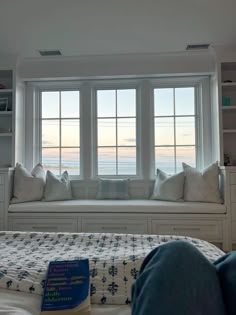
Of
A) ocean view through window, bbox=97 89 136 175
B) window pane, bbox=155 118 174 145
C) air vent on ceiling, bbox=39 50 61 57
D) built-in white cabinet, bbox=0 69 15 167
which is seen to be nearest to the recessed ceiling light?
air vent on ceiling, bbox=39 50 61 57

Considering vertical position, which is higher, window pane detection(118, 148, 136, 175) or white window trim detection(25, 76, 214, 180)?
white window trim detection(25, 76, 214, 180)

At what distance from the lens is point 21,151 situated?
13.3ft

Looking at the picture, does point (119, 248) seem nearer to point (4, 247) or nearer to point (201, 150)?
point (4, 247)

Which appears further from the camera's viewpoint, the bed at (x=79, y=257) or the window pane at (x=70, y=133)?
the window pane at (x=70, y=133)

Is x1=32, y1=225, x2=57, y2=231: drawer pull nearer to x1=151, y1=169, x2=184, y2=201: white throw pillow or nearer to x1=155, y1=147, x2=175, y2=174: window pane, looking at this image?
x1=151, y1=169, x2=184, y2=201: white throw pillow

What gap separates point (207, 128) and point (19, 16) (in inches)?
105

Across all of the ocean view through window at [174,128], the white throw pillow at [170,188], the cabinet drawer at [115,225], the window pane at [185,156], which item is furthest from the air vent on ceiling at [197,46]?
the cabinet drawer at [115,225]

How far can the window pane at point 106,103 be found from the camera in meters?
4.14

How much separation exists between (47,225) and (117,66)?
2220 mm

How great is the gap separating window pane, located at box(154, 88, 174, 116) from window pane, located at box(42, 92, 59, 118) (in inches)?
57.0

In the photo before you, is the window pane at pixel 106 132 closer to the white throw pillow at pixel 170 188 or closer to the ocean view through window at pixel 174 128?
the ocean view through window at pixel 174 128

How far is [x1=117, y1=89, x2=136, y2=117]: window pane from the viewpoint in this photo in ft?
13.5

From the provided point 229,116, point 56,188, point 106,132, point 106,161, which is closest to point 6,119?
point 56,188

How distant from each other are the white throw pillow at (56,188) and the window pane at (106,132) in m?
0.76
